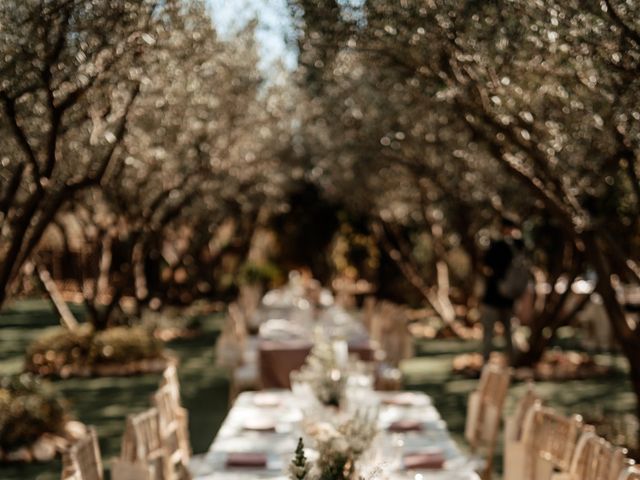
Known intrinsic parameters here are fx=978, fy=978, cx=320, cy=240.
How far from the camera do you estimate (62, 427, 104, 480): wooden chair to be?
→ 4.16 meters

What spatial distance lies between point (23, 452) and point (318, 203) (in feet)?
56.7

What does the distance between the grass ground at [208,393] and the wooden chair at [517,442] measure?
2.50 metres

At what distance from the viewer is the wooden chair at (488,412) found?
6.54m

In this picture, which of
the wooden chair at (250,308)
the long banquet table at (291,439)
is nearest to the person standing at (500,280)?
the wooden chair at (250,308)

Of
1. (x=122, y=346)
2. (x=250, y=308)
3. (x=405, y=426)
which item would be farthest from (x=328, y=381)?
(x=250, y=308)

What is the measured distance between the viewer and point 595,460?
4.63 m

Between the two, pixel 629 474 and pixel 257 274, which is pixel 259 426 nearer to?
pixel 629 474

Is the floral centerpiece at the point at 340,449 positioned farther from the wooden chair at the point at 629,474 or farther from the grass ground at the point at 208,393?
the grass ground at the point at 208,393

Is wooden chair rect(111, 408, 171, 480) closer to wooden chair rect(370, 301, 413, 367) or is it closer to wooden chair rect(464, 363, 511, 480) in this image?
wooden chair rect(464, 363, 511, 480)

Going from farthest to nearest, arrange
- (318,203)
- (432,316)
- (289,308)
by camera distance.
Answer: (318,203) < (432,316) < (289,308)

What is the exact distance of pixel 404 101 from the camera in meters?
10.6

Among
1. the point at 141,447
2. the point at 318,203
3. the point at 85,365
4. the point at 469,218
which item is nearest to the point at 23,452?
the point at 141,447

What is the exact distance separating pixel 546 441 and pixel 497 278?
651 cm

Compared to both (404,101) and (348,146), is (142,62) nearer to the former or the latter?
(404,101)
